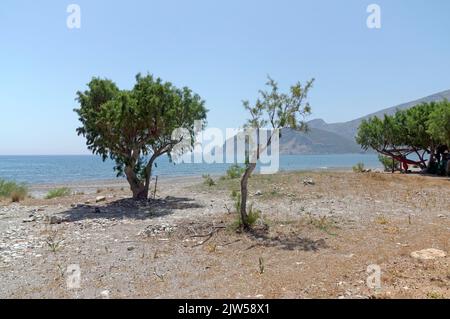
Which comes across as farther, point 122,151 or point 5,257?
point 122,151

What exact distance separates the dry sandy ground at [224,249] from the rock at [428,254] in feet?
0.54

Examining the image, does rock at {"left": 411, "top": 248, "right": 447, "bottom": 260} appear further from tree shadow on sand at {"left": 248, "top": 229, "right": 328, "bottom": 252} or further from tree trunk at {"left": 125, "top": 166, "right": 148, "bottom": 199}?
tree trunk at {"left": 125, "top": 166, "right": 148, "bottom": 199}

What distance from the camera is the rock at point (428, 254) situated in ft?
26.9

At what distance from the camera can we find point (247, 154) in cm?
1168

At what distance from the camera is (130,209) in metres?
16.4

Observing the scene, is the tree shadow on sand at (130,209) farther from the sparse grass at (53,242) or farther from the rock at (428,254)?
the rock at (428,254)

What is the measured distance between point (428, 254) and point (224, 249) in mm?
5006

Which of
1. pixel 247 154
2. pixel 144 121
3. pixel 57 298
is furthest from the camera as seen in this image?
pixel 144 121

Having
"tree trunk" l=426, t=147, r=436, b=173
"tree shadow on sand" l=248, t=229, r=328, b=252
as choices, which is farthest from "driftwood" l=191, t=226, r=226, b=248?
"tree trunk" l=426, t=147, r=436, b=173

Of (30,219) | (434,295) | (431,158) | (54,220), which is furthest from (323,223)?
(431,158)

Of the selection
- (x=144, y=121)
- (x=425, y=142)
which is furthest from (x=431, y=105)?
(x=144, y=121)

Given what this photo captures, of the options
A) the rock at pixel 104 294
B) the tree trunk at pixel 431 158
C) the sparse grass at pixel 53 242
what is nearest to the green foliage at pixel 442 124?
the tree trunk at pixel 431 158
